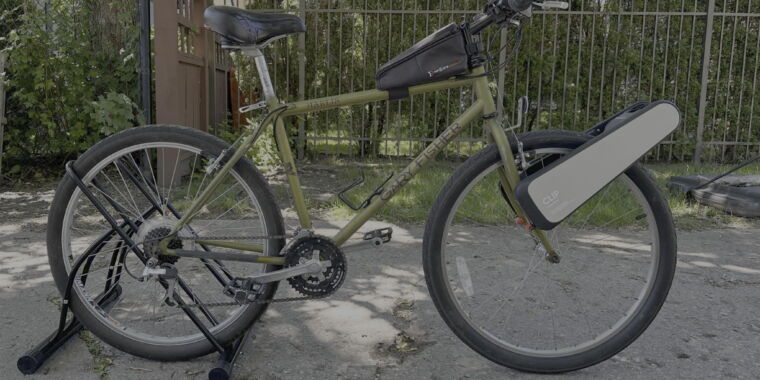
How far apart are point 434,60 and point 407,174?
0.44 m

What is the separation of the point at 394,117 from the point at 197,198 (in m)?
5.00

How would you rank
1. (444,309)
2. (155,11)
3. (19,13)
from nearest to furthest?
1. (444,309)
2. (155,11)
3. (19,13)

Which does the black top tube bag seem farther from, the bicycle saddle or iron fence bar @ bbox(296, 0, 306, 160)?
iron fence bar @ bbox(296, 0, 306, 160)

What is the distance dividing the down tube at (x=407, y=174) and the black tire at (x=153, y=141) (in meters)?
0.27

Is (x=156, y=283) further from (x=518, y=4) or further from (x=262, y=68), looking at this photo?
(x=518, y=4)

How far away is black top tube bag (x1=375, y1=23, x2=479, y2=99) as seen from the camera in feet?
7.64

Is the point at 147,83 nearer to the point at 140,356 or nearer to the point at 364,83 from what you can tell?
the point at 364,83

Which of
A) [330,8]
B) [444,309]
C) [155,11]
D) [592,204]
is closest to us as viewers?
[444,309]

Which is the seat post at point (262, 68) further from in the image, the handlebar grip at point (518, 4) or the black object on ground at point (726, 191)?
the black object on ground at point (726, 191)

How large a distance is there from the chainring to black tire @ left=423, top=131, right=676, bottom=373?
1.08ft

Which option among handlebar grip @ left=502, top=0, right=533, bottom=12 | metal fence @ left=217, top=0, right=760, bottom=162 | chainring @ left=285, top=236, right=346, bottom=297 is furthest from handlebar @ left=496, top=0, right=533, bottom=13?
metal fence @ left=217, top=0, right=760, bottom=162

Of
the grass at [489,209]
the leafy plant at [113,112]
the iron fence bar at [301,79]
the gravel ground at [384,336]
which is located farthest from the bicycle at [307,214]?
the iron fence bar at [301,79]

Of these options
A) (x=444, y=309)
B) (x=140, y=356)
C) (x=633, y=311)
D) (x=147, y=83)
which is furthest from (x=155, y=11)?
(x=633, y=311)

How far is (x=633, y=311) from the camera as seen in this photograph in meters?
2.44
